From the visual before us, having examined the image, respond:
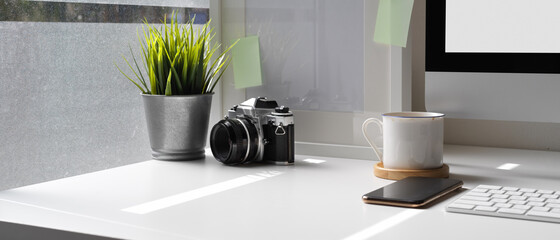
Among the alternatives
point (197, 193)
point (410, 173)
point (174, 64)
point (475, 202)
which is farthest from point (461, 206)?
point (174, 64)

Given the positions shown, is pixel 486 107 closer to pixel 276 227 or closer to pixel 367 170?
pixel 367 170

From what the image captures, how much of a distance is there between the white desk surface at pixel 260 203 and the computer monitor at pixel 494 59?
13cm

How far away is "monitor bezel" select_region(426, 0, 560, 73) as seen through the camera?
1084mm

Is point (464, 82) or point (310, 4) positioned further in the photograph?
point (310, 4)

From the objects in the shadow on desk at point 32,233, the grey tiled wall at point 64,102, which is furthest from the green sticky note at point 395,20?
the shadow on desk at point 32,233

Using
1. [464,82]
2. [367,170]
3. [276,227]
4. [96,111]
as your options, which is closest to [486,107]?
[464,82]

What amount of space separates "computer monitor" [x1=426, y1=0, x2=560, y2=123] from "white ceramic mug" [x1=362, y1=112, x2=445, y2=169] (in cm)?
4

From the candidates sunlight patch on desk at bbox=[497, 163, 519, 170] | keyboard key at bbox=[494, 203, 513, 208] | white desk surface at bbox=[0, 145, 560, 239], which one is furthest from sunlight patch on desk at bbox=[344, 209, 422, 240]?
sunlight patch on desk at bbox=[497, 163, 519, 170]

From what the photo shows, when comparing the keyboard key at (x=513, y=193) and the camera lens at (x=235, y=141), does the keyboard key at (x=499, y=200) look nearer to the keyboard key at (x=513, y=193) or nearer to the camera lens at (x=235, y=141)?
the keyboard key at (x=513, y=193)

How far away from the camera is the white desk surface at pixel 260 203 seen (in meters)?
0.89

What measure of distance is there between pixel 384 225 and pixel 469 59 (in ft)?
1.18

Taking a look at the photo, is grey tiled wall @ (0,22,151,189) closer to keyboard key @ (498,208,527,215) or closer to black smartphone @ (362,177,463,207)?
black smartphone @ (362,177,463,207)

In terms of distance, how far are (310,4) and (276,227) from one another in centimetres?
69

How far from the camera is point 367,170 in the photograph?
1313 mm
